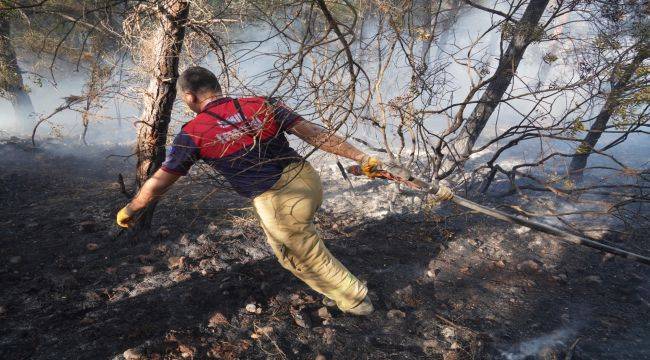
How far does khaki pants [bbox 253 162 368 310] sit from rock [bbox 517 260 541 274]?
201cm

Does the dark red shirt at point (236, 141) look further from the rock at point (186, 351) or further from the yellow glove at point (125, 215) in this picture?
the rock at point (186, 351)

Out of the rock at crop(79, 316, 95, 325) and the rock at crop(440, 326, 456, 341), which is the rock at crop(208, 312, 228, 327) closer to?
the rock at crop(79, 316, 95, 325)

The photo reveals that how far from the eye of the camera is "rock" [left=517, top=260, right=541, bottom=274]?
351 centimetres

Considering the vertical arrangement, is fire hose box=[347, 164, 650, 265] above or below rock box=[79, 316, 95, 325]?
above

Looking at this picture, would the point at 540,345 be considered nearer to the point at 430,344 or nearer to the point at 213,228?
the point at 430,344

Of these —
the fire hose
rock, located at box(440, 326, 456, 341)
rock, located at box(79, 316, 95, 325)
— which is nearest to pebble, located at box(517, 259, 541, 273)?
the fire hose

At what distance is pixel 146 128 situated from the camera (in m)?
3.19

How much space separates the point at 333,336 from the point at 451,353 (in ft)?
2.73

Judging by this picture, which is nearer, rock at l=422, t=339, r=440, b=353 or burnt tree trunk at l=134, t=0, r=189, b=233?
rock at l=422, t=339, r=440, b=353

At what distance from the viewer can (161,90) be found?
3.11 m

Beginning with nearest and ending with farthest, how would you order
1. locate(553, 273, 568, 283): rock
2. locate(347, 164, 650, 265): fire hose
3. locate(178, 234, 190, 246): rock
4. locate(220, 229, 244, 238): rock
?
locate(347, 164, 650, 265): fire hose, locate(553, 273, 568, 283): rock, locate(178, 234, 190, 246): rock, locate(220, 229, 244, 238): rock

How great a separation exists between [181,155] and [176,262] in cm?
144

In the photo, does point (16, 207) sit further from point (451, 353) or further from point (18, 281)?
point (451, 353)

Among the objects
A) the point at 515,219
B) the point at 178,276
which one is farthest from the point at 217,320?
the point at 515,219
